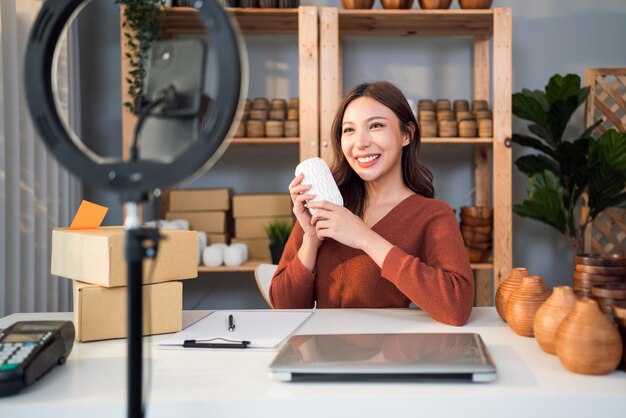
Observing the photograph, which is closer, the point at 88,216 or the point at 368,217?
the point at 88,216

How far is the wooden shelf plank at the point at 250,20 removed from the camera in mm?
2412

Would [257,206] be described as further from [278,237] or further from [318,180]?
[318,180]

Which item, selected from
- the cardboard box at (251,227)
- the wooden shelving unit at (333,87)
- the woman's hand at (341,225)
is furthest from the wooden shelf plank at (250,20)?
the woman's hand at (341,225)

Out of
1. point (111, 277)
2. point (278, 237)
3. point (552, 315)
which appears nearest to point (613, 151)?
point (278, 237)

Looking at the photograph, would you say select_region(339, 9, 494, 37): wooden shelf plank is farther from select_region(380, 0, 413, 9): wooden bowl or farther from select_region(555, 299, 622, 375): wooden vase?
select_region(555, 299, 622, 375): wooden vase


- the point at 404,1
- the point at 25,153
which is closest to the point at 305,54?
the point at 404,1

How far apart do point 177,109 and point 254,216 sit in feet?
6.84

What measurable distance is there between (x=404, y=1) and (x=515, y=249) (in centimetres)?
130

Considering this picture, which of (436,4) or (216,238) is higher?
(436,4)

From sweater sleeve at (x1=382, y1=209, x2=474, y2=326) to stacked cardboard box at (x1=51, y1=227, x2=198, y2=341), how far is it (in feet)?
1.20

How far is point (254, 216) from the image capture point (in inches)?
98.7

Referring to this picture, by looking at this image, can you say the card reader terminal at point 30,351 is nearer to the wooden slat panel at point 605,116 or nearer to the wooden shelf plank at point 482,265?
the wooden shelf plank at point 482,265

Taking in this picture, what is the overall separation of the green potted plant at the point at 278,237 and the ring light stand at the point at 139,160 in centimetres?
196

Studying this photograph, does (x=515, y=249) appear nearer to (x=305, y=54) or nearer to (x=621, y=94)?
(x=621, y=94)
